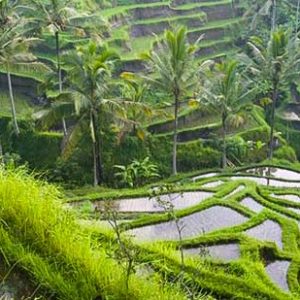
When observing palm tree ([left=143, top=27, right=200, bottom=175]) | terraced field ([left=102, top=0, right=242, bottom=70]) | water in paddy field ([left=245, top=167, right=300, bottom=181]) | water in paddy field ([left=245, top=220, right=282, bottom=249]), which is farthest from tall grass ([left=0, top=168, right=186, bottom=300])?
terraced field ([left=102, top=0, right=242, bottom=70])

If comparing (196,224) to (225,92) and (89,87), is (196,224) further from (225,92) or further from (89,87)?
(225,92)

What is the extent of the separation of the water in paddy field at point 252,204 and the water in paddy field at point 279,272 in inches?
138

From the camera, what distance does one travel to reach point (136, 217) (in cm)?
1297

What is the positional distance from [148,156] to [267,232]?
404 inches

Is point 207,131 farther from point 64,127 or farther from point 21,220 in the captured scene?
point 21,220

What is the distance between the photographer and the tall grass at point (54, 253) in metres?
3.67

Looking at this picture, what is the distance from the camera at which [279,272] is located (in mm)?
10094

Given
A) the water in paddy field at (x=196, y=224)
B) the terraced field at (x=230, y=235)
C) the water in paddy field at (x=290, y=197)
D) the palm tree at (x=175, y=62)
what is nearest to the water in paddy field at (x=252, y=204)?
the terraced field at (x=230, y=235)

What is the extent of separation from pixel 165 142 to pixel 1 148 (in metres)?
6.69

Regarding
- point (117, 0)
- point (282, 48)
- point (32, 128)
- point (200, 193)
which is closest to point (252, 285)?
point (200, 193)

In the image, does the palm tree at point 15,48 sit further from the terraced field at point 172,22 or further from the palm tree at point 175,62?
the terraced field at point 172,22

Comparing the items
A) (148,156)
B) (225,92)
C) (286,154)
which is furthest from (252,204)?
(286,154)

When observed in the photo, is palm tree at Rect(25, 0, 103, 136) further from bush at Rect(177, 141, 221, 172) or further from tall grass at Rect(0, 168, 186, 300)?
tall grass at Rect(0, 168, 186, 300)

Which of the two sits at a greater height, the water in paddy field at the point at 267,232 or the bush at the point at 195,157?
the water in paddy field at the point at 267,232
